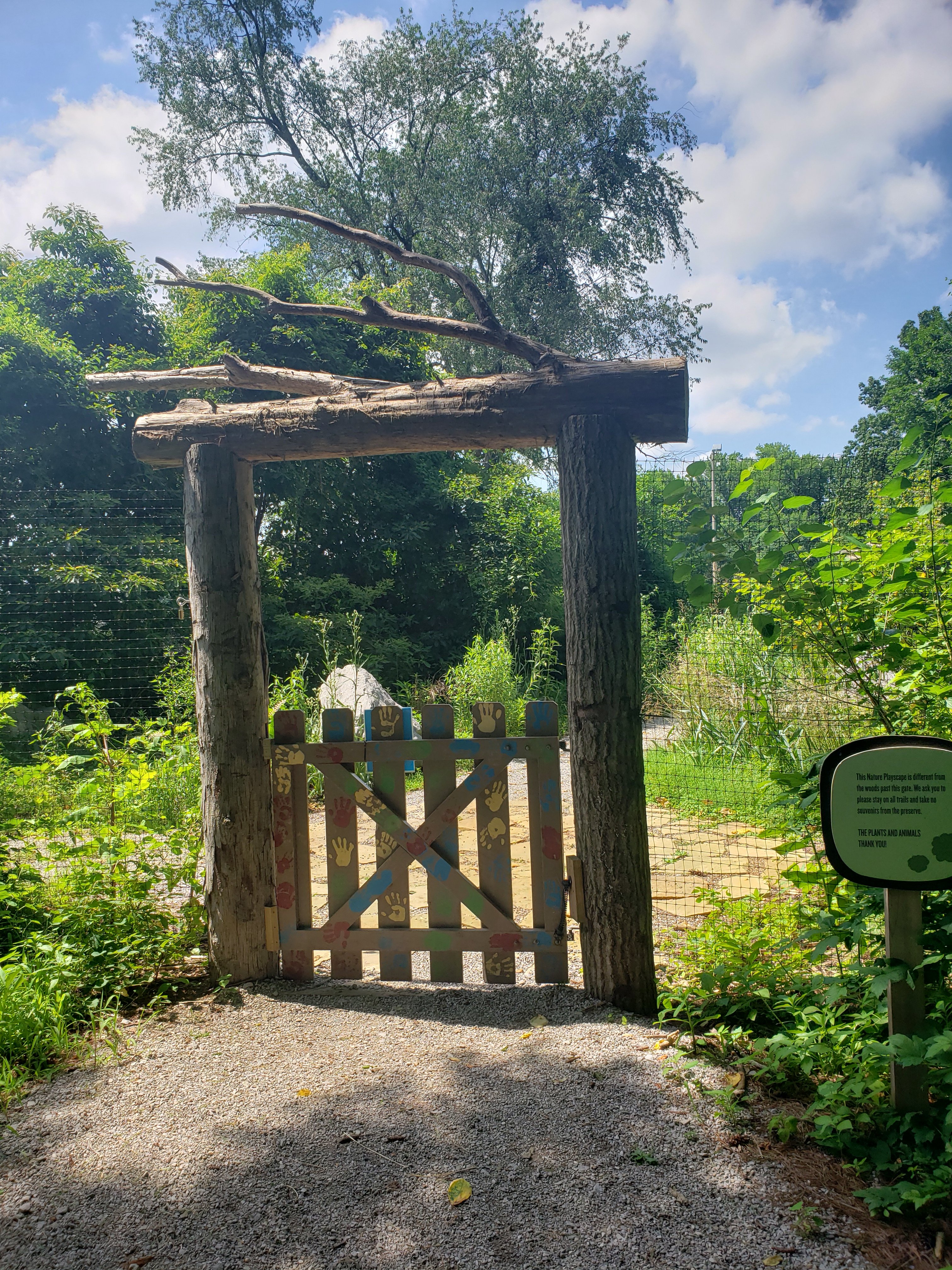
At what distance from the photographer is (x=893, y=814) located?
1.77 m

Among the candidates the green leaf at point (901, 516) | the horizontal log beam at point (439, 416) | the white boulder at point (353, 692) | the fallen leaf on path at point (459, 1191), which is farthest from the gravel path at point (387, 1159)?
the white boulder at point (353, 692)

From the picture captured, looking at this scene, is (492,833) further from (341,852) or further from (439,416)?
(439,416)

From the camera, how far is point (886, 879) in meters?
1.76

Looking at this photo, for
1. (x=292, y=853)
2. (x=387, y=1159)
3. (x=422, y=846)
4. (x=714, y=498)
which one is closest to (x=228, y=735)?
(x=292, y=853)

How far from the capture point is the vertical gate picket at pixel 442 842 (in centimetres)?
293

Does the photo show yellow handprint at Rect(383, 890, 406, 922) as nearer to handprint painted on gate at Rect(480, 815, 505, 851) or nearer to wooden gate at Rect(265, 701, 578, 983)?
wooden gate at Rect(265, 701, 578, 983)

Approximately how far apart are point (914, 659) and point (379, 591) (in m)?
9.13

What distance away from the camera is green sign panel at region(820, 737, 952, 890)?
173 centimetres

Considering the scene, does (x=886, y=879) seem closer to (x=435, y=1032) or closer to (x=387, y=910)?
(x=435, y=1032)

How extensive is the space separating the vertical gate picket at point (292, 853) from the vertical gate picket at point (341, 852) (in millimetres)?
96

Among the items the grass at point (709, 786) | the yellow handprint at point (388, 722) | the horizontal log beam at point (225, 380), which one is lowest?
the grass at point (709, 786)

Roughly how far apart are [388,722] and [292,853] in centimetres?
67

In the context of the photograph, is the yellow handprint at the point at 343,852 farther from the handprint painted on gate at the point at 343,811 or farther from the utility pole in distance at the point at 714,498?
the utility pole in distance at the point at 714,498

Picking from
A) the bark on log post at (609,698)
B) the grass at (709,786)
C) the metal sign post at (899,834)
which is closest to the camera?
the metal sign post at (899,834)
